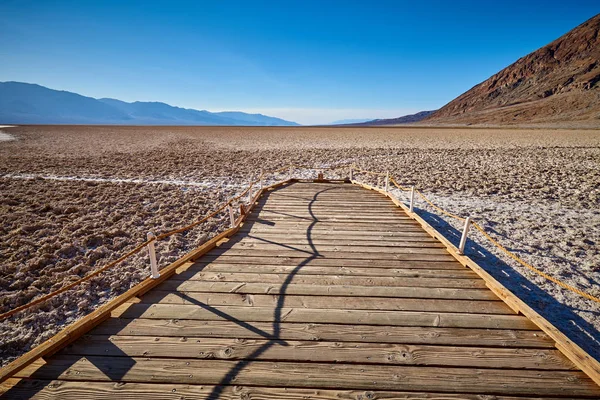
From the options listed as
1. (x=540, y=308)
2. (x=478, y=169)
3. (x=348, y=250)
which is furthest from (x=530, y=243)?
(x=478, y=169)

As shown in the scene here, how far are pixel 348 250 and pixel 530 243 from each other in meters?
5.23

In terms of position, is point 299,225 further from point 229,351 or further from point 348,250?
point 229,351

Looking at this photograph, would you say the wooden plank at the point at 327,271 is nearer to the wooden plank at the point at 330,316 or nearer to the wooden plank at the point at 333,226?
the wooden plank at the point at 330,316

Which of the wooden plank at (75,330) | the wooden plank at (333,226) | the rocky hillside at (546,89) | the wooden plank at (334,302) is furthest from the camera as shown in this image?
the rocky hillside at (546,89)

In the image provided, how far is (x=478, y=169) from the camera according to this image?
16359 millimetres

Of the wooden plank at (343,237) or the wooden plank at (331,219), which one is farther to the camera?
the wooden plank at (331,219)

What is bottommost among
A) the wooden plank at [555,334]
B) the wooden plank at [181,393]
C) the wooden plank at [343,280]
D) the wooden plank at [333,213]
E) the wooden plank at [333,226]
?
the wooden plank at [181,393]

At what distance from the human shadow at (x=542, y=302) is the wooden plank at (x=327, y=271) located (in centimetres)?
144

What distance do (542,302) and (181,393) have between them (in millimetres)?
5777

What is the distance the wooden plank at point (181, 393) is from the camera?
7.89 ft

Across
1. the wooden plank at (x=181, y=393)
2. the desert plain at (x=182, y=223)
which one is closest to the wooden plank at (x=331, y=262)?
the desert plain at (x=182, y=223)

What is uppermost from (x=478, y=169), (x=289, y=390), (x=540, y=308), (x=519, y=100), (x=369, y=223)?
(x=519, y=100)

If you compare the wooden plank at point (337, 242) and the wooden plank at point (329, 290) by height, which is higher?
the wooden plank at point (337, 242)

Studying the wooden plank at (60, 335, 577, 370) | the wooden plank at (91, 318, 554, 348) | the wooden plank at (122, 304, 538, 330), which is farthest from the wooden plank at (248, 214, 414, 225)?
the wooden plank at (60, 335, 577, 370)
